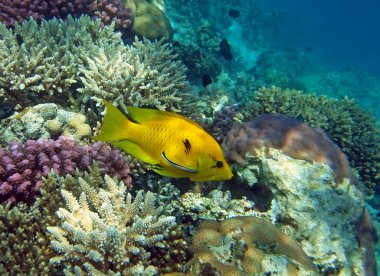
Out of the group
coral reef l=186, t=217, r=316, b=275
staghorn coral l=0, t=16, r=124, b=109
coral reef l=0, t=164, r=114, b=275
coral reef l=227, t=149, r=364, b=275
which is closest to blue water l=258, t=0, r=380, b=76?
staghorn coral l=0, t=16, r=124, b=109

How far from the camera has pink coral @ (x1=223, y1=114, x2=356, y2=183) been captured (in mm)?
4070

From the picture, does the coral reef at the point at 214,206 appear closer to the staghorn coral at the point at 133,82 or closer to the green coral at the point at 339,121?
the staghorn coral at the point at 133,82

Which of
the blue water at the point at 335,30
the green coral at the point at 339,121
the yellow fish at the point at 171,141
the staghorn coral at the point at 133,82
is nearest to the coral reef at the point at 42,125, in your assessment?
A: the staghorn coral at the point at 133,82

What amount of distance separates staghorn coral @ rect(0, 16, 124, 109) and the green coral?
10.7 ft

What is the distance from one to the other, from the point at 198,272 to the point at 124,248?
2.21 feet

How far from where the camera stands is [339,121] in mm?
7055

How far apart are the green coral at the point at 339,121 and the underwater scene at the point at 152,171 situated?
1.5 inches

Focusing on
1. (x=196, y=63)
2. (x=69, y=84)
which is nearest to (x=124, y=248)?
(x=69, y=84)

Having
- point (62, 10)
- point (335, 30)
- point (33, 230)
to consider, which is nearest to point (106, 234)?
point (33, 230)

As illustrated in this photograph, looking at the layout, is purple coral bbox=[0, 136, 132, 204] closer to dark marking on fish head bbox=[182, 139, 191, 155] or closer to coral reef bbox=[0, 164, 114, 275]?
coral reef bbox=[0, 164, 114, 275]

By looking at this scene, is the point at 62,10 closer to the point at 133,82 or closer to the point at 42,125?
the point at 133,82

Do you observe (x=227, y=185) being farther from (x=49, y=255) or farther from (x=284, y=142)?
(x=49, y=255)

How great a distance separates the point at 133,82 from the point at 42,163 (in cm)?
181

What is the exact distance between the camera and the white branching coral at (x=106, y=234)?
2.51m
